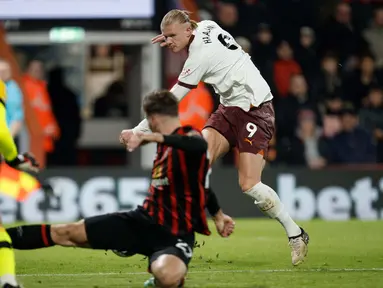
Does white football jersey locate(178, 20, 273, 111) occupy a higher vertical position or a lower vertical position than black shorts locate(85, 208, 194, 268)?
higher

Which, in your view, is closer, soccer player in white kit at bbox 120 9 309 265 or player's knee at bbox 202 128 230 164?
soccer player in white kit at bbox 120 9 309 265

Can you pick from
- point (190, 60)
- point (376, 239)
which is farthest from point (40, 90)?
point (190, 60)

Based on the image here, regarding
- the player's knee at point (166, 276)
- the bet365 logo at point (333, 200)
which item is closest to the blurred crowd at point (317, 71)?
the bet365 logo at point (333, 200)

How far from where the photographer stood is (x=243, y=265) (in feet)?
30.7

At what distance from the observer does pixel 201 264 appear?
31.1 ft

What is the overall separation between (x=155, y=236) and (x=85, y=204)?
8.27m

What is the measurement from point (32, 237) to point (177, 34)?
2.71m

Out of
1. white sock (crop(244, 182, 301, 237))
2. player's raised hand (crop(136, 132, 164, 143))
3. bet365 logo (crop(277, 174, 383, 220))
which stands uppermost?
player's raised hand (crop(136, 132, 164, 143))

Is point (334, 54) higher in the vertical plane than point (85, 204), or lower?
higher

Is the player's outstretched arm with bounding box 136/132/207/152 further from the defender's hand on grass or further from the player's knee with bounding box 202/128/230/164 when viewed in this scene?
the player's knee with bounding box 202/128/230/164

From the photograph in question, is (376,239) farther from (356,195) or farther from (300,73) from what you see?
(300,73)

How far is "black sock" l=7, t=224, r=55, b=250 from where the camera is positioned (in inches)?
284

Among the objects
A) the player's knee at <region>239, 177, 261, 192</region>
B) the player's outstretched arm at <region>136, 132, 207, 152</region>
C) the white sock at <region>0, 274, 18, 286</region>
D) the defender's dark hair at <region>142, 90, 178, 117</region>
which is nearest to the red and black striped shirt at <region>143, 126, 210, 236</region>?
the player's outstretched arm at <region>136, 132, 207, 152</region>

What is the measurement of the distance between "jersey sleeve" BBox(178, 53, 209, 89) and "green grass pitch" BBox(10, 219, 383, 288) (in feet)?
5.27
